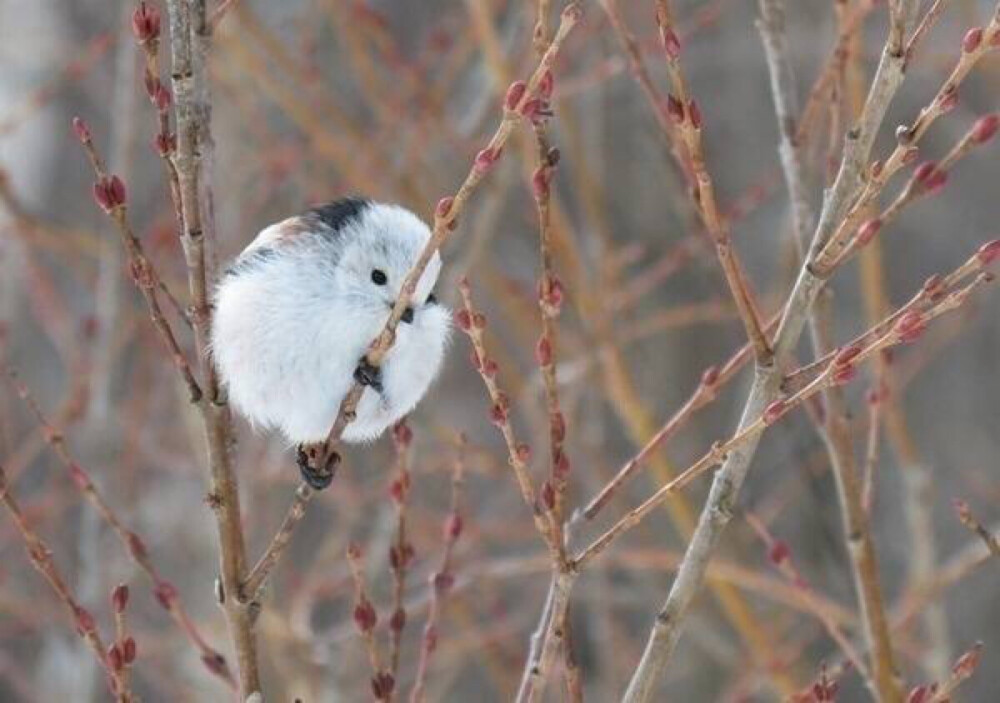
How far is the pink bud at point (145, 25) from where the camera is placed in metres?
1.19

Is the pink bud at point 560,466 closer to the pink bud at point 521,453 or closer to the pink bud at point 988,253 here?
the pink bud at point 521,453

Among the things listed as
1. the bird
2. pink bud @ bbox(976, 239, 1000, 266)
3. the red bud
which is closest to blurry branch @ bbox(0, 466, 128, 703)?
the bird

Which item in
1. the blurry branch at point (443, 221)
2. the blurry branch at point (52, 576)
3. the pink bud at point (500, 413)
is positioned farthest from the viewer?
the blurry branch at point (52, 576)

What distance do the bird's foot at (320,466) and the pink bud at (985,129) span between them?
0.68m

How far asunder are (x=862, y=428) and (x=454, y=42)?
1237 millimetres

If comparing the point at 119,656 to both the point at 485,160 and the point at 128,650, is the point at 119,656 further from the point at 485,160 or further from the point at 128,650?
the point at 485,160

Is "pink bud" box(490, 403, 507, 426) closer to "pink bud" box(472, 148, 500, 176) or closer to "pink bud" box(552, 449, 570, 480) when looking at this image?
"pink bud" box(552, 449, 570, 480)

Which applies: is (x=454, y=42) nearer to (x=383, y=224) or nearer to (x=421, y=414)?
(x=421, y=414)

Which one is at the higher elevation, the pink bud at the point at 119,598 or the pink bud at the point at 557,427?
the pink bud at the point at 119,598

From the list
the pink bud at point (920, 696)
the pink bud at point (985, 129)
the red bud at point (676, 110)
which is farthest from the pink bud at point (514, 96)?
the pink bud at point (920, 696)

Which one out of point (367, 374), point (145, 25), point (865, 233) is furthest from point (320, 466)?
A: point (865, 233)

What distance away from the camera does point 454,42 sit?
3301 mm

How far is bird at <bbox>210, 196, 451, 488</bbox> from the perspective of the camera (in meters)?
1.49

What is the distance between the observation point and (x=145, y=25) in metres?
1.20
